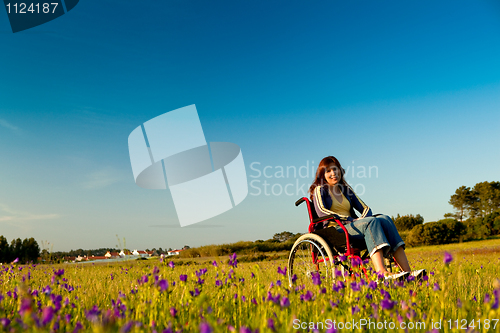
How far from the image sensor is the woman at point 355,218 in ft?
11.4

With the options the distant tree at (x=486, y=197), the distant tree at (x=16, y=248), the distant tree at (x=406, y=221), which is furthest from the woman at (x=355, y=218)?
the distant tree at (x=486, y=197)

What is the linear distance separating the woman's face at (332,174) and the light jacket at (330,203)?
0.15m

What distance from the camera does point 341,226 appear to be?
377cm

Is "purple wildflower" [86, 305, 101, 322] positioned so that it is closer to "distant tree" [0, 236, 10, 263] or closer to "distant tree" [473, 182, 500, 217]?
"distant tree" [0, 236, 10, 263]

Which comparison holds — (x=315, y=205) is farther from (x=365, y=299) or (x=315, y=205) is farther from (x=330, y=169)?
(x=365, y=299)

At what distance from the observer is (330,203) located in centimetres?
458

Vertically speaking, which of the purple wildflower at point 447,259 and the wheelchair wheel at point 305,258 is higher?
the purple wildflower at point 447,259

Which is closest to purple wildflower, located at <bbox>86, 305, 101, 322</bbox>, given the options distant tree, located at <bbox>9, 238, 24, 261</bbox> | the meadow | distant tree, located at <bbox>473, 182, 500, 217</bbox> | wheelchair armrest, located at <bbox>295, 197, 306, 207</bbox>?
the meadow

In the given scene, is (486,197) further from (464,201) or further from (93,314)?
(93,314)

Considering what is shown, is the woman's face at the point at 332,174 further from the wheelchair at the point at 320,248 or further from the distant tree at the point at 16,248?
the distant tree at the point at 16,248

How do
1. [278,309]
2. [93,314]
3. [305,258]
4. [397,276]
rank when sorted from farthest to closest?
[305,258], [397,276], [278,309], [93,314]

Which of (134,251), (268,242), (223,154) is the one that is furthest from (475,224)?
(134,251)

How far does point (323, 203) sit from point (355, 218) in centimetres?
61

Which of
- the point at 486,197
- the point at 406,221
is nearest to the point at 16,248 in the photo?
the point at 406,221
